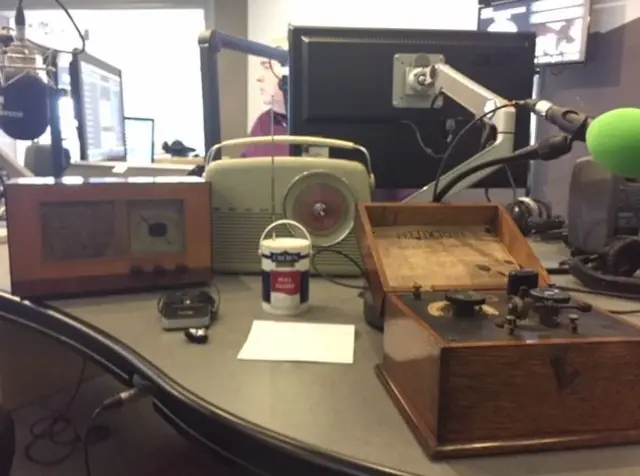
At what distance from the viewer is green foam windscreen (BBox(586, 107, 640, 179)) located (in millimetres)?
690

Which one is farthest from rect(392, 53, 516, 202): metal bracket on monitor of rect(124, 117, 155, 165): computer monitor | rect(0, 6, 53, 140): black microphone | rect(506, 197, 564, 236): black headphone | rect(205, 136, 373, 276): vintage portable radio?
rect(124, 117, 155, 165): computer monitor

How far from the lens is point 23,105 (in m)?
1.64

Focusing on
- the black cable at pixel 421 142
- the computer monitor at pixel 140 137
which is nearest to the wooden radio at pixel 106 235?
the black cable at pixel 421 142

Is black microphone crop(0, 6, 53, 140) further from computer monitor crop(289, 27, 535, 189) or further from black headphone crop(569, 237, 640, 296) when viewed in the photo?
black headphone crop(569, 237, 640, 296)

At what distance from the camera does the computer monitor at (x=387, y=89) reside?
1.45 meters

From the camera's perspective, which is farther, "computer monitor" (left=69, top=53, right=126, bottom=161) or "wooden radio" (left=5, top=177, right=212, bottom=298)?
"computer monitor" (left=69, top=53, right=126, bottom=161)

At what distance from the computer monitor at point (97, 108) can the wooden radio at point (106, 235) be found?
0.97m

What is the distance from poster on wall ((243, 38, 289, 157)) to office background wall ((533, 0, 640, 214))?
1125 mm

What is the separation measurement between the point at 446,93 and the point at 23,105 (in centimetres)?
101


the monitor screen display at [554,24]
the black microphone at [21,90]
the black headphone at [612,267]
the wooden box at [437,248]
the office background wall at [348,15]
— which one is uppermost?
the office background wall at [348,15]

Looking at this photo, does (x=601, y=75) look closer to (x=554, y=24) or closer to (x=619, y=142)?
(x=554, y=24)

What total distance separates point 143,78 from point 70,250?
5.00 m

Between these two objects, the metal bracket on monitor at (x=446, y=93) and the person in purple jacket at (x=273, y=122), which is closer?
the metal bracket on monitor at (x=446, y=93)

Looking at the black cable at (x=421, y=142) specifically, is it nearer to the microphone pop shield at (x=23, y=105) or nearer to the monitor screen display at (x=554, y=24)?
the microphone pop shield at (x=23, y=105)
